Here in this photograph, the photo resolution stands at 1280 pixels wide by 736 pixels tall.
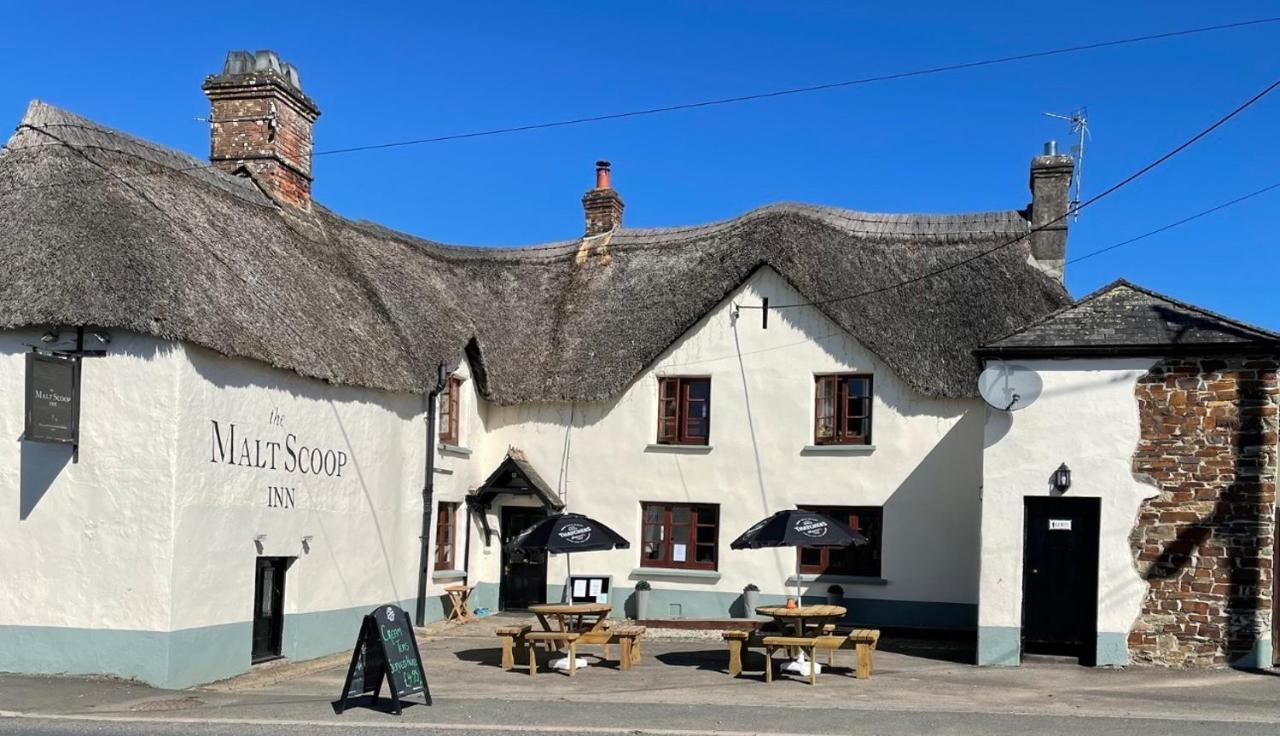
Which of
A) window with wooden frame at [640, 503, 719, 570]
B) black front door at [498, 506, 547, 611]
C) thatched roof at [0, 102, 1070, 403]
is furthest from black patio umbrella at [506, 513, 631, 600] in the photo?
black front door at [498, 506, 547, 611]

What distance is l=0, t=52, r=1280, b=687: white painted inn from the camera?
587 inches

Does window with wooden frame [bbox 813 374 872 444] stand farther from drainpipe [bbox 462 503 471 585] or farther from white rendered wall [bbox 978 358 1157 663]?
drainpipe [bbox 462 503 471 585]

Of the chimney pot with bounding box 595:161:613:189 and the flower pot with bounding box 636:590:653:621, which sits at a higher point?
the chimney pot with bounding box 595:161:613:189

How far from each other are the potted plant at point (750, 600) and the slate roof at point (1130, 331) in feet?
23.3

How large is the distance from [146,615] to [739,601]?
35.4 ft

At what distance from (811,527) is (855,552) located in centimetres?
577

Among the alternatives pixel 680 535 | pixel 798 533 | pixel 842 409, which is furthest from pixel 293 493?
pixel 842 409

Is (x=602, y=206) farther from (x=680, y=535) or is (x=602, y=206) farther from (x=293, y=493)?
(x=293, y=493)

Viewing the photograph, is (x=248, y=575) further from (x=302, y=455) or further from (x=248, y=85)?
(x=248, y=85)

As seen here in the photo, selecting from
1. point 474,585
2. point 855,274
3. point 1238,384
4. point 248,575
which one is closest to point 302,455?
point 248,575

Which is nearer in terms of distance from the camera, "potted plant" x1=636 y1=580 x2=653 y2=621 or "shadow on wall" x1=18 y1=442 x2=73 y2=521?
"shadow on wall" x1=18 y1=442 x2=73 y2=521

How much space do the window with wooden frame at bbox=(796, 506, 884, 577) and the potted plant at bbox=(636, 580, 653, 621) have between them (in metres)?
2.85

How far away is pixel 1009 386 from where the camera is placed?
16891mm

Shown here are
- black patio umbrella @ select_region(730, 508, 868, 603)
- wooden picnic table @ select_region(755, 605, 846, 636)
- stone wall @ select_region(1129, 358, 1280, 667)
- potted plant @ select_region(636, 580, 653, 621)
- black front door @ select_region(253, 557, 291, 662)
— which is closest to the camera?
wooden picnic table @ select_region(755, 605, 846, 636)
